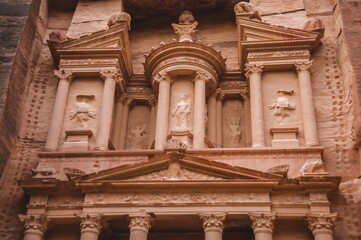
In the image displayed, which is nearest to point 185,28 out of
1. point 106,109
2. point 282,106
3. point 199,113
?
point 199,113

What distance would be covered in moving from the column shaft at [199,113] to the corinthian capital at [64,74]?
386 cm

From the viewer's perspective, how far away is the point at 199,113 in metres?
14.6

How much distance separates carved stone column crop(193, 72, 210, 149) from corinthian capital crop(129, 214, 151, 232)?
9.03ft

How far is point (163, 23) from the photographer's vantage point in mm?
19156

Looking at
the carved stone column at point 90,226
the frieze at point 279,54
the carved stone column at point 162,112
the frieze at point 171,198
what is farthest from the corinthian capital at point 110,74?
the carved stone column at point 90,226

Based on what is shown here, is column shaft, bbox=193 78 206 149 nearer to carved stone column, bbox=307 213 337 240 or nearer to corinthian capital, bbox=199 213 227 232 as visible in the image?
corinthian capital, bbox=199 213 227 232

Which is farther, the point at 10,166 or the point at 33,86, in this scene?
the point at 33,86

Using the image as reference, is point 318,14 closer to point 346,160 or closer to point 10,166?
point 346,160

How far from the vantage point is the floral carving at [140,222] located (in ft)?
39.2

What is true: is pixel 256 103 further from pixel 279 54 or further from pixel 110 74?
pixel 110 74

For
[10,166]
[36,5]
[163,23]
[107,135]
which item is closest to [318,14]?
[163,23]

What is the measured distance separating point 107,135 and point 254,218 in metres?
4.90

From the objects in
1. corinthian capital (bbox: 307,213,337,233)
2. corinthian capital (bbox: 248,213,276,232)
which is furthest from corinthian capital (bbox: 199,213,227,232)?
corinthian capital (bbox: 307,213,337,233)

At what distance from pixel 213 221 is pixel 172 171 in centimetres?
166
